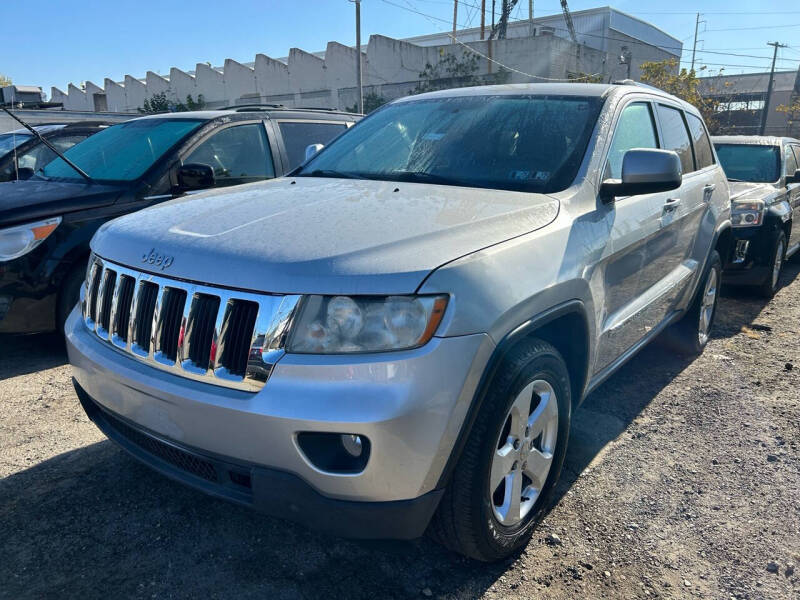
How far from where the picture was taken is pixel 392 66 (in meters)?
32.2

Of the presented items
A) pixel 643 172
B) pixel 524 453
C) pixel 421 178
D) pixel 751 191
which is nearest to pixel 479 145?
pixel 421 178

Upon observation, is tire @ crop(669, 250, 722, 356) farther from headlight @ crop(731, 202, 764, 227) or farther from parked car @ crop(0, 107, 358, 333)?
parked car @ crop(0, 107, 358, 333)

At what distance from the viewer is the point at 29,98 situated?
4.62 m

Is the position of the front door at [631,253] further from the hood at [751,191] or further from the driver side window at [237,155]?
the hood at [751,191]

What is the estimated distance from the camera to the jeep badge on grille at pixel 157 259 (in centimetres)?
219

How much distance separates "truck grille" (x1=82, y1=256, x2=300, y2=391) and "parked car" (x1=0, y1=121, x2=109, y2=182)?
5660 mm

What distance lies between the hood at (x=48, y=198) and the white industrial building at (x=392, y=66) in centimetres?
2150

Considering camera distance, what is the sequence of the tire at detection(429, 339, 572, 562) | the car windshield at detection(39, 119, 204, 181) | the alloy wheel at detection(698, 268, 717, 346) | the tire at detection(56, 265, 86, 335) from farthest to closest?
the car windshield at detection(39, 119, 204, 181), the alloy wheel at detection(698, 268, 717, 346), the tire at detection(56, 265, 86, 335), the tire at detection(429, 339, 572, 562)

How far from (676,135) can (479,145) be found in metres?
1.73

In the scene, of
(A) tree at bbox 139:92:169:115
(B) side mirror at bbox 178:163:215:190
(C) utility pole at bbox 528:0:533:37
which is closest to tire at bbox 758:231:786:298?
(B) side mirror at bbox 178:163:215:190

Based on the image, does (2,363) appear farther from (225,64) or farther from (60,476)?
(225,64)

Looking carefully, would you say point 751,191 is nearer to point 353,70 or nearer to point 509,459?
point 509,459

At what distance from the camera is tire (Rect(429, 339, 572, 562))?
209 centimetres

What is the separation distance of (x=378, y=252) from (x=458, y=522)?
940 millimetres
